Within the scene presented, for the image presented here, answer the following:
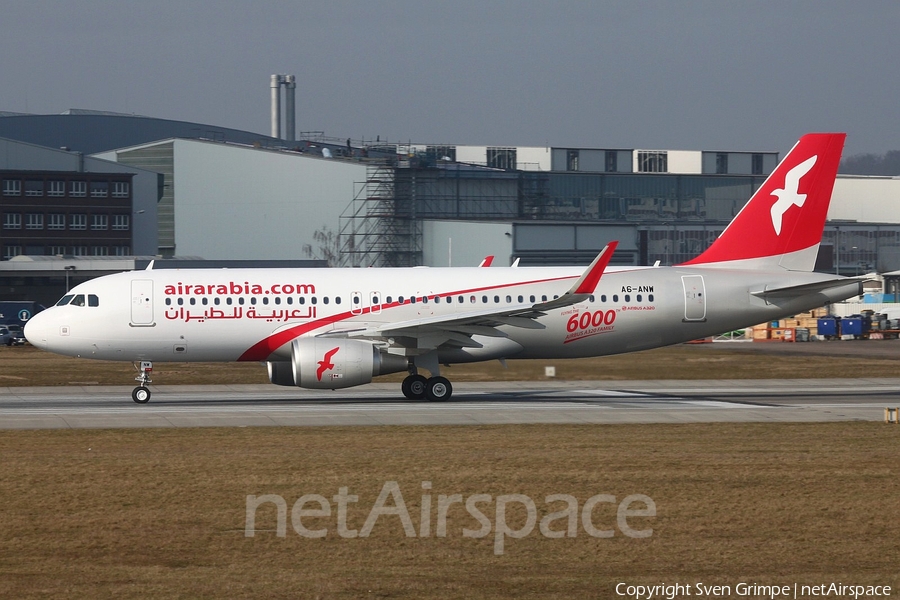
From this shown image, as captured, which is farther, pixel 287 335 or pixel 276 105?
pixel 276 105

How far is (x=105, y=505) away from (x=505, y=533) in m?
5.54

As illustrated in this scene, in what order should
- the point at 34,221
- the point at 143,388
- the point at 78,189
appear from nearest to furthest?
the point at 143,388
the point at 34,221
the point at 78,189

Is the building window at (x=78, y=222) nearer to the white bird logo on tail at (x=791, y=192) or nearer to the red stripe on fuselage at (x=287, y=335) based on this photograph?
the red stripe on fuselage at (x=287, y=335)

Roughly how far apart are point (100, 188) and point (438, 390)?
279 feet

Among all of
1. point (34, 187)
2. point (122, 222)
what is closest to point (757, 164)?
point (122, 222)

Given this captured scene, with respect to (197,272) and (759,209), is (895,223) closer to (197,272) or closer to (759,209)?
(759,209)

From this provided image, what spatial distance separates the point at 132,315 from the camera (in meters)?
30.4

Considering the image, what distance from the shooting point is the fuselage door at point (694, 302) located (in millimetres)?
31906

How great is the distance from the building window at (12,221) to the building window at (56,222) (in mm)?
2555

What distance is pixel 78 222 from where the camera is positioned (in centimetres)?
10706

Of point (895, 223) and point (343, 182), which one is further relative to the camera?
point (895, 223)

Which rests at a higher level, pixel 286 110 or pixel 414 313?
pixel 286 110

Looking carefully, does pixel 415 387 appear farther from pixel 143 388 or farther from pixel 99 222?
pixel 99 222

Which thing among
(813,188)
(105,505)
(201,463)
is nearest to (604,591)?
(105,505)
